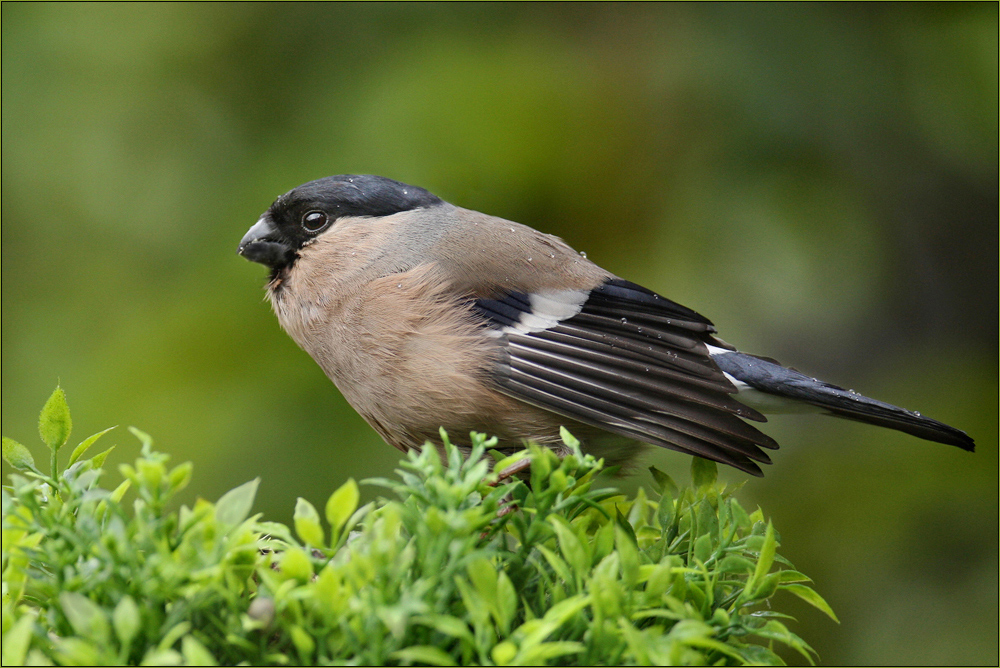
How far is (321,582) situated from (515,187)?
2107 mm

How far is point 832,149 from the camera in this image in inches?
120

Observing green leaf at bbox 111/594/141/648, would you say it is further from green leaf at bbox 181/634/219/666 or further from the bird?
the bird

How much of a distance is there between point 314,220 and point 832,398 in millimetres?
1258

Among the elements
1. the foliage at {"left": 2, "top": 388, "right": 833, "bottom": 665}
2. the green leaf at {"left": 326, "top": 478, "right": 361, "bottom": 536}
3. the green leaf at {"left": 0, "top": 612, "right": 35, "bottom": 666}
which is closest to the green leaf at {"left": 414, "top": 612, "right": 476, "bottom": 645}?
the foliage at {"left": 2, "top": 388, "right": 833, "bottom": 665}

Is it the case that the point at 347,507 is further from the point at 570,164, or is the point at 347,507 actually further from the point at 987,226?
the point at 987,226

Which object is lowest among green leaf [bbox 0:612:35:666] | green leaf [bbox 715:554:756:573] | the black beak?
green leaf [bbox 0:612:35:666]

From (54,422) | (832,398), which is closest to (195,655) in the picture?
(54,422)

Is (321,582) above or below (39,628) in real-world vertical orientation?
above

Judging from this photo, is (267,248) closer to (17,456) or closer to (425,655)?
(17,456)

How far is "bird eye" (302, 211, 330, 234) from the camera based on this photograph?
201 cm

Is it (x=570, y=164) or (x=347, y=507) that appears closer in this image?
(x=347, y=507)

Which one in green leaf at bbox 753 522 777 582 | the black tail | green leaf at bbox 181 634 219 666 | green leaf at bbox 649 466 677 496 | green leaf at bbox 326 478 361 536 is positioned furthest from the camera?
the black tail

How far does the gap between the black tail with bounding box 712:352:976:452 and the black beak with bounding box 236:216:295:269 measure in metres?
1.05

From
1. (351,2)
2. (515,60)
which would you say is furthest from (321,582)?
(351,2)
